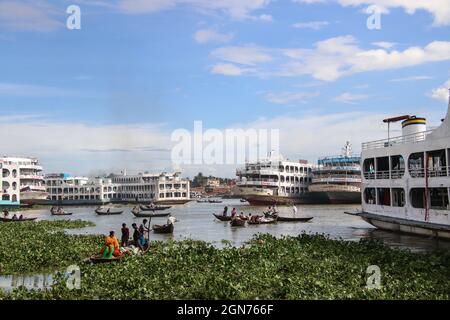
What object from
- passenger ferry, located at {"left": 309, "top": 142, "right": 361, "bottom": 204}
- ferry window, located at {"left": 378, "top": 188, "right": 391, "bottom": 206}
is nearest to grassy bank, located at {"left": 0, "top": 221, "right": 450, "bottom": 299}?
ferry window, located at {"left": 378, "top": 188, "right": 391, "bottom": 206}

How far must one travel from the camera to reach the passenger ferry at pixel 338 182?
92.9m

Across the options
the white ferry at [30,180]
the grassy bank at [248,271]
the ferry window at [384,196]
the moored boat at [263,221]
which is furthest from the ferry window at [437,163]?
the white ferry at [30,180]

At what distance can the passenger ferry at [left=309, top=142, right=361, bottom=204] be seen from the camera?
92.9 metres

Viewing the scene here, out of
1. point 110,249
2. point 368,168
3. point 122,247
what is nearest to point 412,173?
point 368,168

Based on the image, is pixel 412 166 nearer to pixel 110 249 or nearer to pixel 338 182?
pixel 110 249

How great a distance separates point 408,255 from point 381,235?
12418mm

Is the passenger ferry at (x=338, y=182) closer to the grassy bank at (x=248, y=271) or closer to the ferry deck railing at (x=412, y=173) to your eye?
the ferry deck railing at (x=412, y=173)

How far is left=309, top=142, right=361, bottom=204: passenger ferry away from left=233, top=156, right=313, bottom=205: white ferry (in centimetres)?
489

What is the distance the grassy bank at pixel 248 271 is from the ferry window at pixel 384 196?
11.1 meters

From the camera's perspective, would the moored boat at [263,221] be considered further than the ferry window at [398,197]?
Yes

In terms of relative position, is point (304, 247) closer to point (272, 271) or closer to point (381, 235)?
point (272, 271)

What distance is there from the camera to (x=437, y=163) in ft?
106

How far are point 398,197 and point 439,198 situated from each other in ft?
13.0
